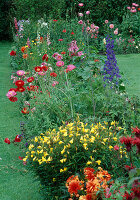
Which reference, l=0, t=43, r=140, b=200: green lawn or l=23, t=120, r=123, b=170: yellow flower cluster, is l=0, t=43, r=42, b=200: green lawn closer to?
l=0, t=43, r=140, b=200: green lawn

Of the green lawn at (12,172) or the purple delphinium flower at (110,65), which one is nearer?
the green lawn at (12,172)

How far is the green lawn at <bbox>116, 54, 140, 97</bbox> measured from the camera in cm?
666

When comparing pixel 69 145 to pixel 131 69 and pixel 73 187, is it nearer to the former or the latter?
pixel 73 187

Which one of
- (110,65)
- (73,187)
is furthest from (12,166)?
(110,65)

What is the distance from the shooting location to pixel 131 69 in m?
8.59

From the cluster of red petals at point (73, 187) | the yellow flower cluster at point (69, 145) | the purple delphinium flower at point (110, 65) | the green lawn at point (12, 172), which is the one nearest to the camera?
the cluster of red petals at point (73, 187)

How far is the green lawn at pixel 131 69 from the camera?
262 inches

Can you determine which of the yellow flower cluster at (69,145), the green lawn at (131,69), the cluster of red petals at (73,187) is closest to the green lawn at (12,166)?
the green lawn at (131,69)

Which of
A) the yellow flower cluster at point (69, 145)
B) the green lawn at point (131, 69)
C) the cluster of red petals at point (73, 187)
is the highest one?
the yellow flower cluster at point (69, 145)

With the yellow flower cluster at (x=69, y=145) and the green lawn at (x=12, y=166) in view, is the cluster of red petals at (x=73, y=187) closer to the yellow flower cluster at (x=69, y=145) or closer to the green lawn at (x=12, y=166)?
the yellow flower cluster at (x=69, y=145)

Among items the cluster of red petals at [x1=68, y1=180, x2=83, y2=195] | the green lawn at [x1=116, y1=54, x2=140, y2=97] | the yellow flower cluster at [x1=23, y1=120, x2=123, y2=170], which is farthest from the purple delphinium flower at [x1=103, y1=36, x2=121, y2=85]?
the cluster of red petals at [x1=68, y1=180, x2=83, y2=195]

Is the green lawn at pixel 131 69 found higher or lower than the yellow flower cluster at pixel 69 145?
lower

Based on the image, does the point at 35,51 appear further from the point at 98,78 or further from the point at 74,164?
the point at 74,164

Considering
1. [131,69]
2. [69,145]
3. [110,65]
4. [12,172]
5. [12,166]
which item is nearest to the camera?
[69,145]
